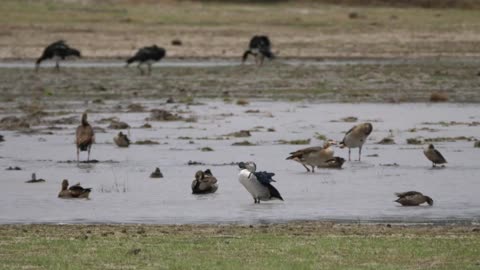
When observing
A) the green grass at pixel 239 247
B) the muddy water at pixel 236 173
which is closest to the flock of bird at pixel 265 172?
the muddy water at pixel 236 173

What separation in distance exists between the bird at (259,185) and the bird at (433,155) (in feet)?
Result: 12.1

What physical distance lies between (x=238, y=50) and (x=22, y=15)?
→ 1669cm

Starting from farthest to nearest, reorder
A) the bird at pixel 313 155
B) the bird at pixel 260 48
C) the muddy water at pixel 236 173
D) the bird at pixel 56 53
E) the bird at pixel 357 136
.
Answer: the bird at pixel 260 48, the bird at pixel 56 53, the bird at pixel 357 136, the bird at pixel 313 155, the muddy water at pixel 236 173

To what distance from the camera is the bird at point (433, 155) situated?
18.0m

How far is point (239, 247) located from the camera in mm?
11133

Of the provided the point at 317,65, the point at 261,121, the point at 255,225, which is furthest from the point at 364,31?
the point at 255,225

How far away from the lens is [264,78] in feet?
127

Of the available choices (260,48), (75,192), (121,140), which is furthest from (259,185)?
(260,48)

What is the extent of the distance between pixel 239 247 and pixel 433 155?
745 cm

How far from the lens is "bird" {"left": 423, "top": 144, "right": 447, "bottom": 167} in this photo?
1795 centimetres

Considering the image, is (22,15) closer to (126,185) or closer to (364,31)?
(364,31)

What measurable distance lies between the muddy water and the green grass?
1178mm

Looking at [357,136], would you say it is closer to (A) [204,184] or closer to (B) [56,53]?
(A) [204,184]

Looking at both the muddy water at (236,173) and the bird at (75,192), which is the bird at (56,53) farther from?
the bird at (75,192)
